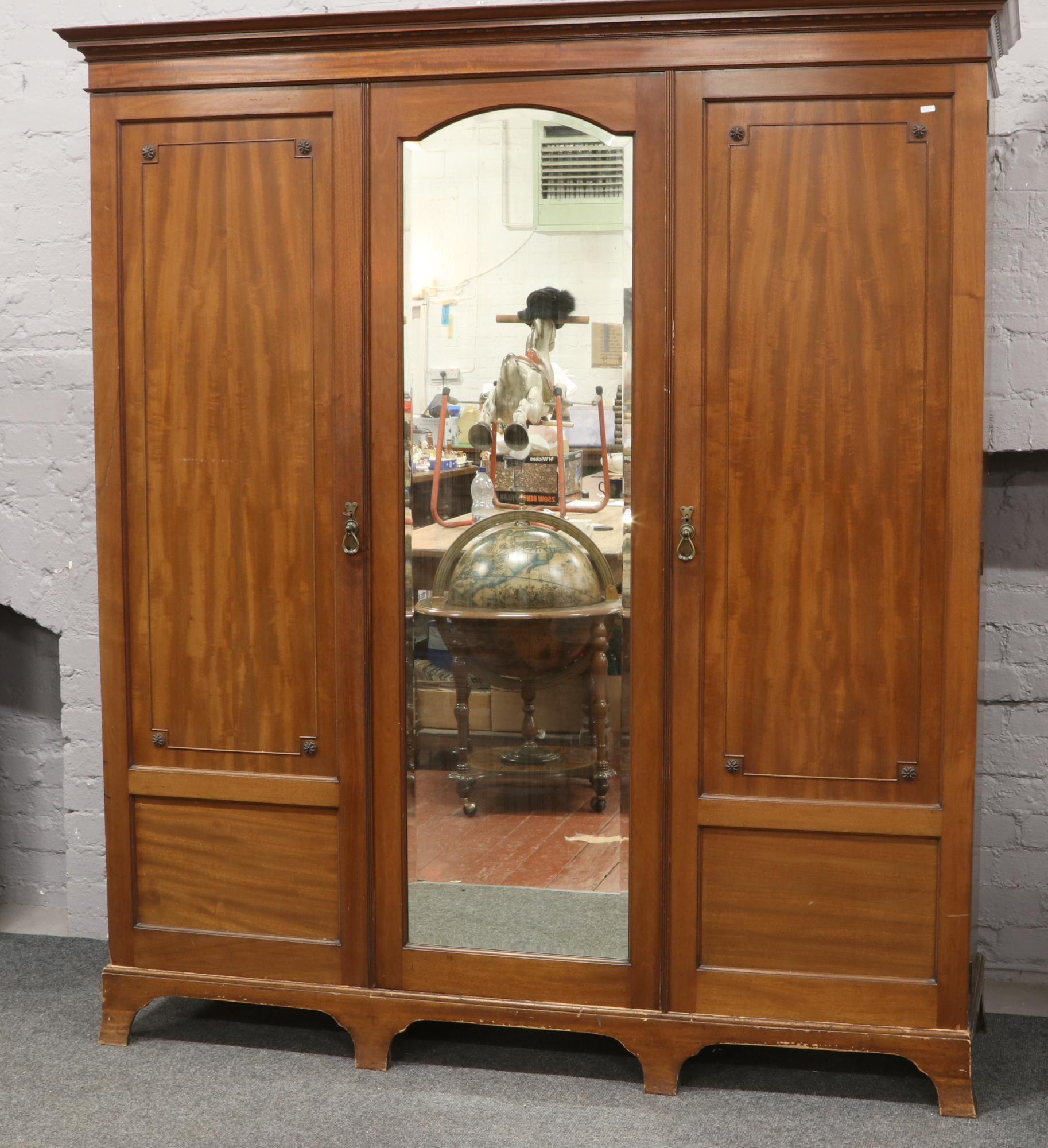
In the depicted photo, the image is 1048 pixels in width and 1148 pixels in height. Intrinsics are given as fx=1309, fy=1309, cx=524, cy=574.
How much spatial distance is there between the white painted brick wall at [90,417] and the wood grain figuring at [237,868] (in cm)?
66

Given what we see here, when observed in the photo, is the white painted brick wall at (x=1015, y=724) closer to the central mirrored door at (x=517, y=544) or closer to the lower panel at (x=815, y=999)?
the lower panel at (x=815, y=999)

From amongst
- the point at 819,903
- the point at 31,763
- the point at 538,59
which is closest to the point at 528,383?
the point at 538,59

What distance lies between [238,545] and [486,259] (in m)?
0.71

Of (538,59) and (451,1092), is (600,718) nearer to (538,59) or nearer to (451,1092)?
(451,1092)

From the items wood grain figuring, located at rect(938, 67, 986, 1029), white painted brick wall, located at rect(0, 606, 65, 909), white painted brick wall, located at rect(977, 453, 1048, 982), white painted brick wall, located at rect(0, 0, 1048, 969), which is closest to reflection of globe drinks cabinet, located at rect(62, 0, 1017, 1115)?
wood grain figuring, located at rect(938, 67, 986, 1029)

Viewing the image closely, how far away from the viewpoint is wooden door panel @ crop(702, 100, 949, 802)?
87.8 inches

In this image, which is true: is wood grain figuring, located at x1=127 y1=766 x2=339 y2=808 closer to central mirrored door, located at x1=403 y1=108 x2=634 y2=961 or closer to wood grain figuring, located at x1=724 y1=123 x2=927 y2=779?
central mirrored door, located at x1=403 y1=108 x2=634 y2=961

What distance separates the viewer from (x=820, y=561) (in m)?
2.31

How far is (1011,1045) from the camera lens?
2.64 metres

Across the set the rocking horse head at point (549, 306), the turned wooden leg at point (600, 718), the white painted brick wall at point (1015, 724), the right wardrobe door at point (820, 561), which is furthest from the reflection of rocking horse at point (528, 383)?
the white painted brick wall at point (1015, 724)

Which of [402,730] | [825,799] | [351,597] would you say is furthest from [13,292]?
[825,799]

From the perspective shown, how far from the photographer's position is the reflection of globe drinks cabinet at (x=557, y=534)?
225 centimetres

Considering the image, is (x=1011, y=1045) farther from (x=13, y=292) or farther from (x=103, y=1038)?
(x=13, y=292)

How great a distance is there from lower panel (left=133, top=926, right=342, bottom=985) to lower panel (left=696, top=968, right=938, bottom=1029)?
72cm
